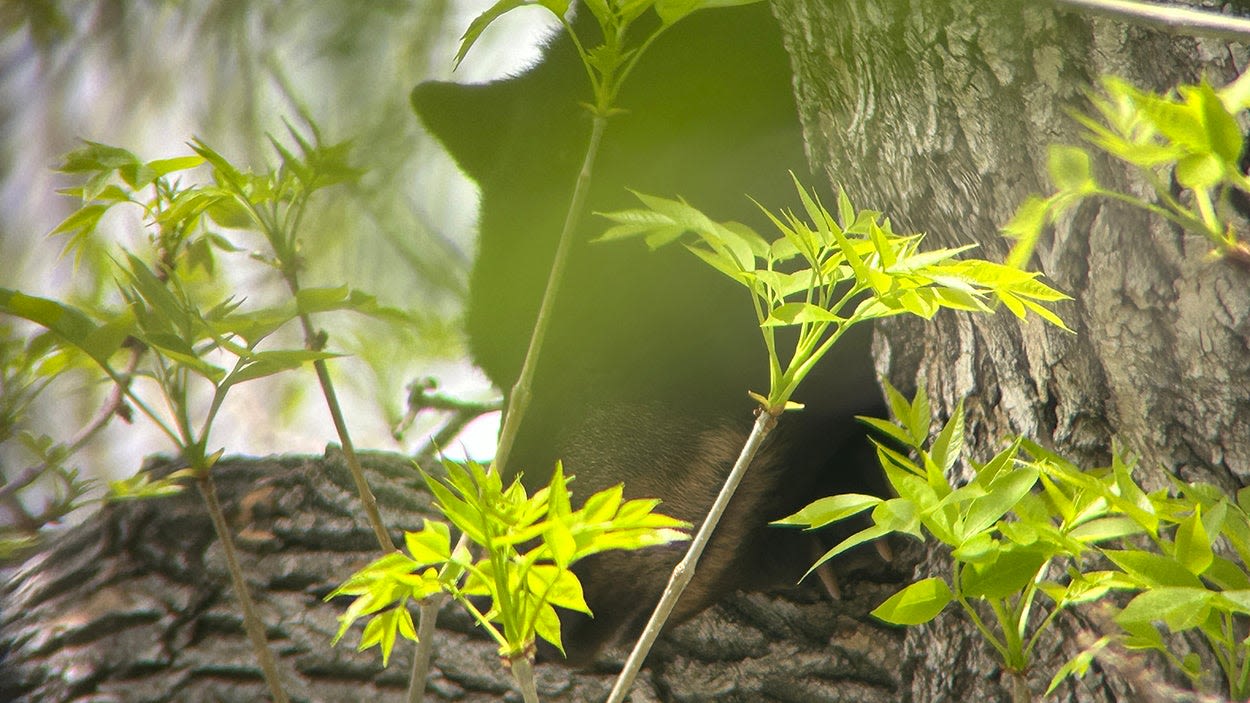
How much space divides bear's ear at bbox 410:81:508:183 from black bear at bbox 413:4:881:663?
0.16 m

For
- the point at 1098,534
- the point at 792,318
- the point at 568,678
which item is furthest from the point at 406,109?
the point at 1098,534

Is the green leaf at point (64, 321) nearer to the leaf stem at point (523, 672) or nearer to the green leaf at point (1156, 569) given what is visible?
the leaf stem at point (523, 672)

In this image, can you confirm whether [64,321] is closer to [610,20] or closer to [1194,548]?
[610,20]

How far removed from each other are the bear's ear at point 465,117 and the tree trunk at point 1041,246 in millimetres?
686

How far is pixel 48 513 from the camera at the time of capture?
0.92m

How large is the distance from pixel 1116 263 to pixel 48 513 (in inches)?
40.1

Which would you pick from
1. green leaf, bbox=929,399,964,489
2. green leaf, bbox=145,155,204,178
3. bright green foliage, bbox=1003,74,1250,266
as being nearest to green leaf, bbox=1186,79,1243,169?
bright green foliage, bbox=1003,74,1250,266

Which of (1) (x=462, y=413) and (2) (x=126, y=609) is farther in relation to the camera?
(1) (x=462, y=413)

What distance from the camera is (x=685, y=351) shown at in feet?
4.12

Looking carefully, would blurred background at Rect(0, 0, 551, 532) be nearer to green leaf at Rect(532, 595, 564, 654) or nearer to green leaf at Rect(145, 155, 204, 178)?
green leaf at Rect(145, 155, 204, 178)

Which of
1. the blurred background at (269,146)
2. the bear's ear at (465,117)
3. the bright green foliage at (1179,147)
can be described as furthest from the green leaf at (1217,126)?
the bear's ear at (465,117)

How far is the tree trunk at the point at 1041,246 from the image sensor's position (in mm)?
648

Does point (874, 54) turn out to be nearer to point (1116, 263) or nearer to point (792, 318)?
point (1116, 263)

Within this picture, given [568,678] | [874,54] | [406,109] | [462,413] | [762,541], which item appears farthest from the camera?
[462,413]
